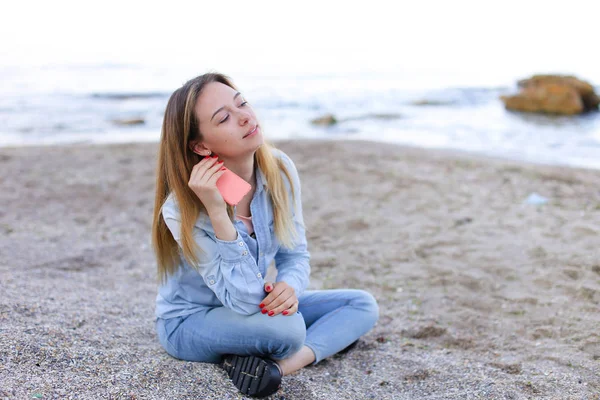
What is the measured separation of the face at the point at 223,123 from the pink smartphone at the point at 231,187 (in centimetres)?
15

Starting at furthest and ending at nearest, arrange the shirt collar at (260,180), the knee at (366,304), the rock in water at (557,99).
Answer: the rock in water at (557,99), the knee at (366,304), the shirt collar at (260,180)

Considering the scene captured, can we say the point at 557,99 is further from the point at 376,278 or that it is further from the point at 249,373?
the point at 249,373

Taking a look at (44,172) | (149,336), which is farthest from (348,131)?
(149,336)

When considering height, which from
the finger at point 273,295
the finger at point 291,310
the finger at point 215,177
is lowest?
the finger at point 291,310

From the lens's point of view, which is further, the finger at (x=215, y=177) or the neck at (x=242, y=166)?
the neck at (x=242, y=166)

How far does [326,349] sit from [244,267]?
27.6 inches

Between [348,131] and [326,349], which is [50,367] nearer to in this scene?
[326,349]

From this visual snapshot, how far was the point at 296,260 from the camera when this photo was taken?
2.82 metres

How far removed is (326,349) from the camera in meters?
2.75

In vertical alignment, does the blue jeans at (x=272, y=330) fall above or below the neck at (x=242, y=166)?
below

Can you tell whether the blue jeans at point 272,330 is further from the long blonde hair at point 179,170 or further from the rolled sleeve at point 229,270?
the long blonde hair at point 179,170

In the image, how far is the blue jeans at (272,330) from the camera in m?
2.47

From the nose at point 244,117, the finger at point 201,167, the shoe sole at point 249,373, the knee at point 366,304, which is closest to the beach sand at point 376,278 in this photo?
the shoe sole at point 249,373

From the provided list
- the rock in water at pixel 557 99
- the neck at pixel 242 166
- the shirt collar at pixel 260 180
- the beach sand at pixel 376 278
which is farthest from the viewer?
the rock in water at pixel 557 99
